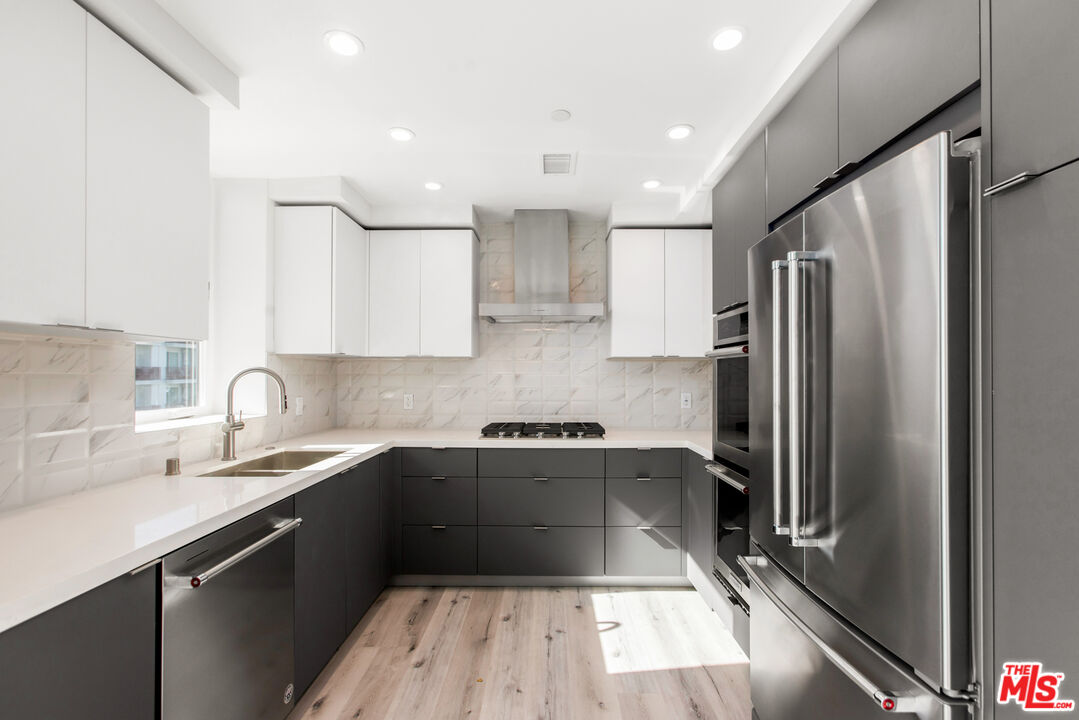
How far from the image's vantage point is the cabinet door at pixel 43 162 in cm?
109

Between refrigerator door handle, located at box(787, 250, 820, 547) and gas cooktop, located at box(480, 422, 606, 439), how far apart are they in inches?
66.1

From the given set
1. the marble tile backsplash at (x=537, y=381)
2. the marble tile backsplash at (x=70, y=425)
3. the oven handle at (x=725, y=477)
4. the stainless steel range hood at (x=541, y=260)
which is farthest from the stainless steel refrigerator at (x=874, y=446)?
the marble tile backsplash at (x=70, y=425)

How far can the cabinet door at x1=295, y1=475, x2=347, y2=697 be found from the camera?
69.1 inches

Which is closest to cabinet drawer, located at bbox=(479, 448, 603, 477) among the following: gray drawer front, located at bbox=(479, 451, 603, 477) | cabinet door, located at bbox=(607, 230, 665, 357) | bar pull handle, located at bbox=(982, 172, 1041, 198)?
gray drawer front, located at bbox=(479, 451, 603, 477)

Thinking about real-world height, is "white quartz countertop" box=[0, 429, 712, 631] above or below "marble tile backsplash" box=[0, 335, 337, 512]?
below

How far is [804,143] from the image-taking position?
60.4 inches

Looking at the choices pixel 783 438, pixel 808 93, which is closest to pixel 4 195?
pixel 783 438

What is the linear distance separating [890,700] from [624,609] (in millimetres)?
1787

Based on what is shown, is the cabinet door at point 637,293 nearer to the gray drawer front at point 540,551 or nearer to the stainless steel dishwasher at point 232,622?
the gray drawer front at point 540,551

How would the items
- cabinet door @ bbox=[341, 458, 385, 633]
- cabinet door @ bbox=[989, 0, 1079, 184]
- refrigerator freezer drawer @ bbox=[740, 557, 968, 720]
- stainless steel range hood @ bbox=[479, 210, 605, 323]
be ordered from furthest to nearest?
stainless steel range hood @ bbox=[479, 210, 605, 323]
cabinet door @ bbox=[341, 458, 385, 633]
refrigerator freezer drawer @ bbox=[740, 557, 968, 720]
cabinet door @ bbox=[989, 0, 1079, 184]

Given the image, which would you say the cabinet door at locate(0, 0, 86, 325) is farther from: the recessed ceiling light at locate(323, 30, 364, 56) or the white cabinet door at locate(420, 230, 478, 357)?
the white cabinet door at locate(420, 230, 478, 357)

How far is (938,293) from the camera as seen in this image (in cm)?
88

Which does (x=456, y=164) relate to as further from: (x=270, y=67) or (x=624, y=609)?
(x=624, y=609)

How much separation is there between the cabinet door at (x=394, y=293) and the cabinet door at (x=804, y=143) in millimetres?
2200
